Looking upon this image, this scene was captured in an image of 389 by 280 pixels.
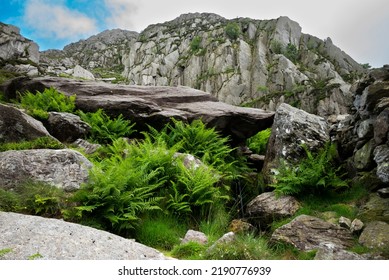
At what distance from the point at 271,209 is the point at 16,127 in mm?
5347

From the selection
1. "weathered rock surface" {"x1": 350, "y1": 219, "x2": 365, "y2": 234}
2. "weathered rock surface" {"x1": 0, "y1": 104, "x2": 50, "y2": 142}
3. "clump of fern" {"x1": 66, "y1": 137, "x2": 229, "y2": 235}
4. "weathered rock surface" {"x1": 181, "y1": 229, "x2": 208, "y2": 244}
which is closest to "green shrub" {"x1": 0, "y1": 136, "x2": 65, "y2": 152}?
"weathered rock surface" {"x1": 0, "y1": 104, "x2": 50, "y2": 142}

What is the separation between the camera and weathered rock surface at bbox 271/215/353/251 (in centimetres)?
493

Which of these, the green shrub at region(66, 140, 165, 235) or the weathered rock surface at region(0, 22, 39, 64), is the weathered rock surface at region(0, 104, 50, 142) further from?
the weathered rock surface at region(0, 22, 39, 64)

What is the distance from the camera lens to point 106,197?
4934 millimetres

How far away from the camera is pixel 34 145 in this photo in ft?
20.7

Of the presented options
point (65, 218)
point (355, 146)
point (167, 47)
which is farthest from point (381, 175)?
point (167, 47)

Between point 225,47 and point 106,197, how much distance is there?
43605 millimetres

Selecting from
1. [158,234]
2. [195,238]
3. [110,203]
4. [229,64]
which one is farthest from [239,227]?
[229,64]

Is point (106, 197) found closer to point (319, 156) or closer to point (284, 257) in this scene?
point (284, 257)

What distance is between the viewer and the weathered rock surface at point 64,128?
26.5 feet

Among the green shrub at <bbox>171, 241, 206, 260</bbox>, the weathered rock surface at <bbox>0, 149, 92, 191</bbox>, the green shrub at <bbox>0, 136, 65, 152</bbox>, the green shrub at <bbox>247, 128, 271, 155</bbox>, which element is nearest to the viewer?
the green shrub at <bbox>171, 241, 206, 260</bbox>

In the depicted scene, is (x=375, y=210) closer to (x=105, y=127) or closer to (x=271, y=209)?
(x=271, y=209)

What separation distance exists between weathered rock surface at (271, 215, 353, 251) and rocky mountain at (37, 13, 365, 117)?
15.6m

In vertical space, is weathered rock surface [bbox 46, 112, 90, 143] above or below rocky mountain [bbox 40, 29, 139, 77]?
below
